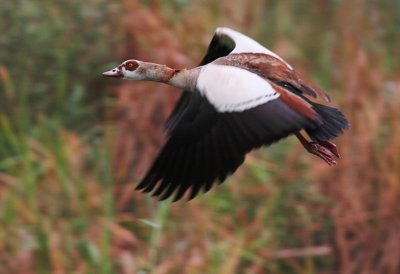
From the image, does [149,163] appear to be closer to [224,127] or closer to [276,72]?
[276,72]

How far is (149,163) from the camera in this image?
7570 mm

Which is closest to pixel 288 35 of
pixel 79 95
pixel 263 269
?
pixel 79 95

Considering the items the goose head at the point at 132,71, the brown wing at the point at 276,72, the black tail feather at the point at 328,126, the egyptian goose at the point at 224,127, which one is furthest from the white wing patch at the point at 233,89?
the goose head at the point at 132,71

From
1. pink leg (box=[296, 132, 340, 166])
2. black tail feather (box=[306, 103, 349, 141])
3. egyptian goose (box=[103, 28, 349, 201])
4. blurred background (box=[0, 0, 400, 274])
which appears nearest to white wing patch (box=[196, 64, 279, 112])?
egyptian goose (box=[103, 28, 349, 201])

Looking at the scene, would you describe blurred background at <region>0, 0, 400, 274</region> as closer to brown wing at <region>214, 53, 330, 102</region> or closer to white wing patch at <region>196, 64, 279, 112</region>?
brown wing at <region>214, 53, 330, 102</region>

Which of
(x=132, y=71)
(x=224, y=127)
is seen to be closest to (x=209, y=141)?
(x=224, y=127)

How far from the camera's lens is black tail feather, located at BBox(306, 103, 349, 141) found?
563 centimetres

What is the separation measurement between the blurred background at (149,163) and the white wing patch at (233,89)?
1.03m

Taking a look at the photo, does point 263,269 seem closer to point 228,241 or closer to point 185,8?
point 228,241

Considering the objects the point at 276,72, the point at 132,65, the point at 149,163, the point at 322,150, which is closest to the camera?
the point at 276,72

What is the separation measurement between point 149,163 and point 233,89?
229 cm

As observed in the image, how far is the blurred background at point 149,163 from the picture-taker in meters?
6.91

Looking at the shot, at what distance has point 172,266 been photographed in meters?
6.70

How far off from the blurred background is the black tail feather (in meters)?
0.99
